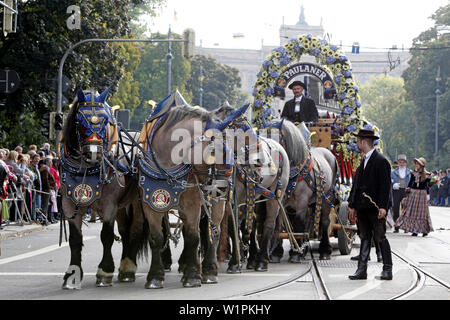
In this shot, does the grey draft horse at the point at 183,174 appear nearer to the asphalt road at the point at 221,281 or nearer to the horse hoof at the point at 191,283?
the horse hoof at the point at 191,283

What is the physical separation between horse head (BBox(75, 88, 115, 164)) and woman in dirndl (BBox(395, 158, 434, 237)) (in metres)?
12.8

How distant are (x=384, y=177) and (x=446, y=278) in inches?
64.1

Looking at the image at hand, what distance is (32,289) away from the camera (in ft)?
33.9

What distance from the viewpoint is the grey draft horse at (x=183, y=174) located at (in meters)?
10.4

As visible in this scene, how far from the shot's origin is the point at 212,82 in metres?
82.8

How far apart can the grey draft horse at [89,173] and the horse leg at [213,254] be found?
3.89ft

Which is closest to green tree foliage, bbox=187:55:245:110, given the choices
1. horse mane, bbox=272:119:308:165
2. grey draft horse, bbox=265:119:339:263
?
grey draft horse, bbox=265:119:339:263

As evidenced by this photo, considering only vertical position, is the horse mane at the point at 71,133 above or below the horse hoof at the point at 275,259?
above

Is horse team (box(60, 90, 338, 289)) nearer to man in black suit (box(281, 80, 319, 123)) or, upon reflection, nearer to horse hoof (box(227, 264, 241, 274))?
horse hoof (box(227, 264, 241, 274))

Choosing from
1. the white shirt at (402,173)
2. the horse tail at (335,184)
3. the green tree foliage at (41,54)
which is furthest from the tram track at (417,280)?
the green tree foliage at (41,54)

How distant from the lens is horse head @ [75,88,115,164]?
1033cm

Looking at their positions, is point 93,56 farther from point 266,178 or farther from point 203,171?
point 203,171

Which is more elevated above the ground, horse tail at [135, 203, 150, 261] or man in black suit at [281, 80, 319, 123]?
man in black suit at [281, 80, 319, 123]

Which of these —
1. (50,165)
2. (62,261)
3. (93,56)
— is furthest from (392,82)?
(62,261)
